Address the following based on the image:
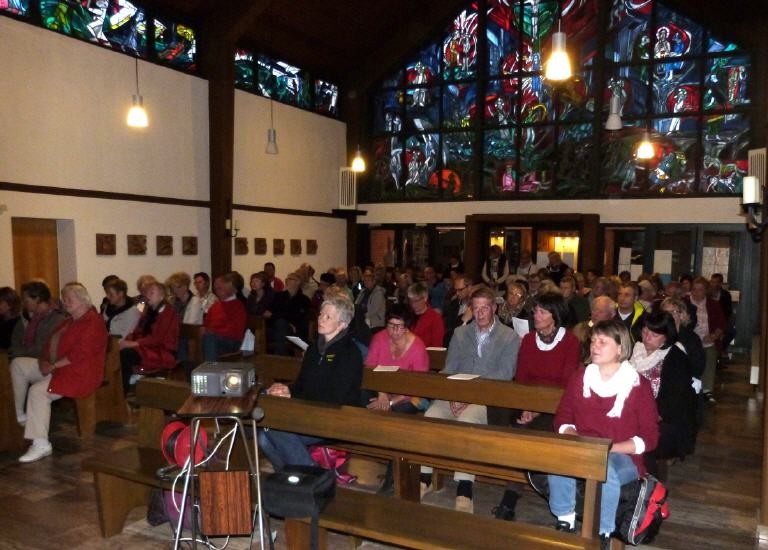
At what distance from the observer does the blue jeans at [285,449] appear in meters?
3.73

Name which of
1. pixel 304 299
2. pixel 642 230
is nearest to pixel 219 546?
pixel 304 299

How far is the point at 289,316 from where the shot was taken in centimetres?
872

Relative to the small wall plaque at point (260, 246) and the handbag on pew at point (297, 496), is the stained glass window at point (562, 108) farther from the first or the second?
the handbag on pew at point (297, 496)

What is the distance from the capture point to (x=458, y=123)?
46.6 ft

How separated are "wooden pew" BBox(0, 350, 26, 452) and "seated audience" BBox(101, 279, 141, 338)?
4.05 ft

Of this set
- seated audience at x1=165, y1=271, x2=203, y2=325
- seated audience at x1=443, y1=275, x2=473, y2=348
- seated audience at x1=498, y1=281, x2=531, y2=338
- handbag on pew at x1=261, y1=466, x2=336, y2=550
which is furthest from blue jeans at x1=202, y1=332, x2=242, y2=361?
handbag on pew at x1=261, y1=466, x2=336, y2=550

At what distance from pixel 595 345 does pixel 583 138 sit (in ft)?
→ 34.3

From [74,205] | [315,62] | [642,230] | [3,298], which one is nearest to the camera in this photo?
[3,298]

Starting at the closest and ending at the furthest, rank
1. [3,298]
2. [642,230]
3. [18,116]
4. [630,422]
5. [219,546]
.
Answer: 1. [630,422]
2. [219,546]
3. [3,298]
4. [18,116]
5. [642,230]

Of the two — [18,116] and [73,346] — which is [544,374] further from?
[18,116]

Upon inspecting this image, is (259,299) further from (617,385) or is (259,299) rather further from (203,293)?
(617,385)

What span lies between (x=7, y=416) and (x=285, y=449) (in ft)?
9.99

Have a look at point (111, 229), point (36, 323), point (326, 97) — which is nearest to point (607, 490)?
point (36, 323)

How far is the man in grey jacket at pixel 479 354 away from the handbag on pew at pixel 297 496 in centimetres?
163
